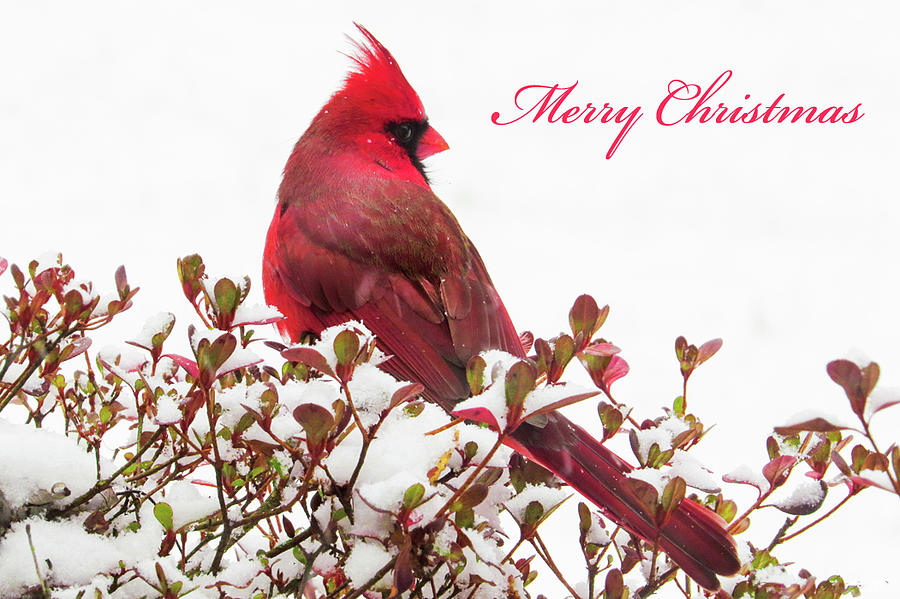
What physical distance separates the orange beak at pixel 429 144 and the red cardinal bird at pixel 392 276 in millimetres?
122

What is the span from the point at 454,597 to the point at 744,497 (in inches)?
74.6

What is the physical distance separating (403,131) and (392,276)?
0.56 m

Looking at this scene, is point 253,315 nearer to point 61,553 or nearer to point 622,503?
point 61,553

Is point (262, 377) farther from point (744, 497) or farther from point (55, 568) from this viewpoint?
point (744, 497)

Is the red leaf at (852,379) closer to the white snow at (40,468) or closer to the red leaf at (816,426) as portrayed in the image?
the red leaf at (816,426)

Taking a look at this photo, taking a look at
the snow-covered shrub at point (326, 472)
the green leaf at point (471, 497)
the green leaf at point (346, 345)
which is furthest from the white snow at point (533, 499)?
the green leaf at point (346, 345)

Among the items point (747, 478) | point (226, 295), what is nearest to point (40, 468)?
point (226, 295)

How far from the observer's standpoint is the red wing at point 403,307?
1.12 meters

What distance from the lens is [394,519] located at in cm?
54

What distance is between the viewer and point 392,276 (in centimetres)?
121

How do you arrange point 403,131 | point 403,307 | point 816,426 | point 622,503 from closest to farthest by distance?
point 816,426, point 622,503, point 403,307, point 403,131

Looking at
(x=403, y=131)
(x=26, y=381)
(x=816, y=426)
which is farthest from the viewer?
(x=403, y=131)

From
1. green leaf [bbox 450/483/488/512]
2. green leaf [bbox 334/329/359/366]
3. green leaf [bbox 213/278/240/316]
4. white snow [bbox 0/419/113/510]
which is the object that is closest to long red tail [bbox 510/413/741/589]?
green leaf [bbox 450/483/488/512]

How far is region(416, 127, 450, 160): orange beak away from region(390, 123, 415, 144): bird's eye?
0.03 meters
